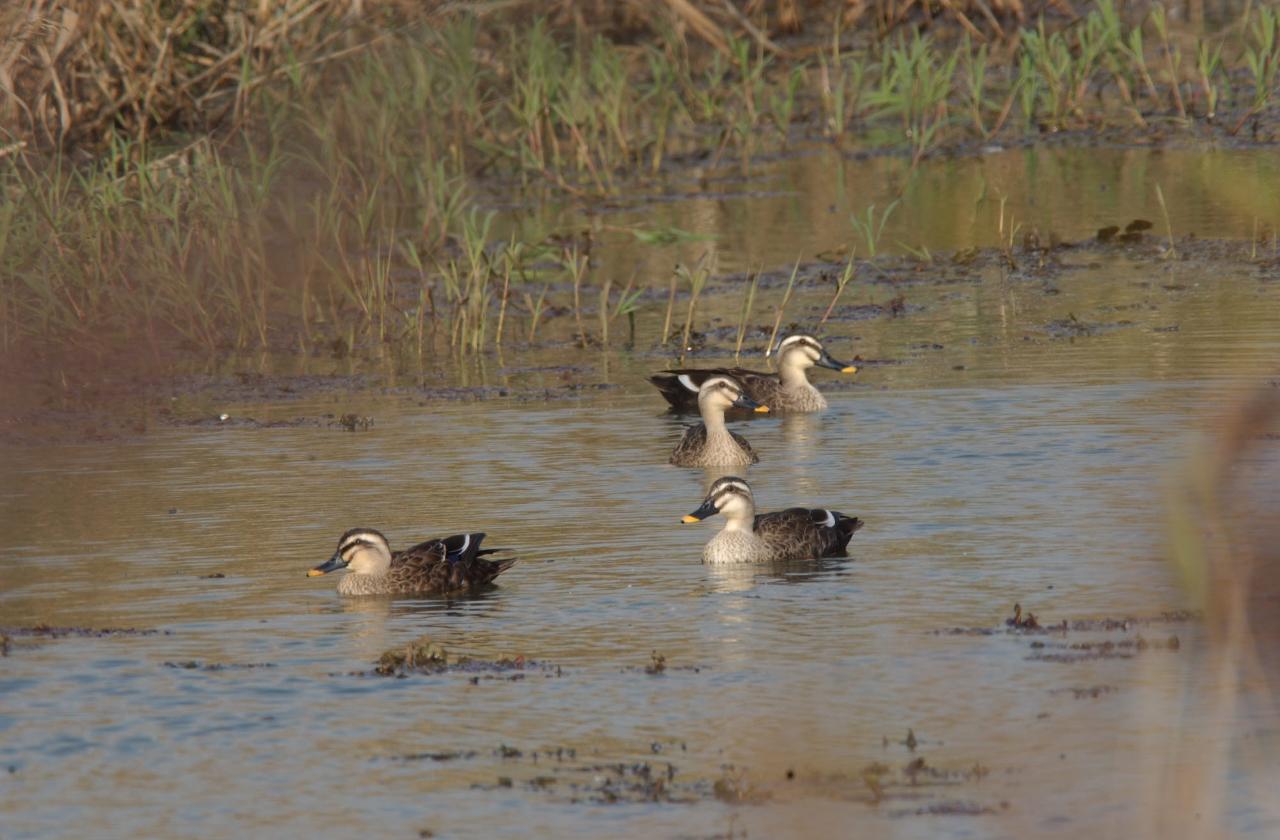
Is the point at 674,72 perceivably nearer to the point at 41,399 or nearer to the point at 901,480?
the point at 41,399

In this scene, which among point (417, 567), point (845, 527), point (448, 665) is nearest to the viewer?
point (448, 665)

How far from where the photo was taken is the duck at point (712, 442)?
13.0m

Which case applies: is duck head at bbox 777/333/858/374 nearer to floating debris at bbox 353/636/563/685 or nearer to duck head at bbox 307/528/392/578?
duck head at bbox 307/528/392/578

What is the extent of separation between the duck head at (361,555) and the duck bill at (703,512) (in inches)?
64.1

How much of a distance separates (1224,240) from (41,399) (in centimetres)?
1117

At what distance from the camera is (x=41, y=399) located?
1575 cm

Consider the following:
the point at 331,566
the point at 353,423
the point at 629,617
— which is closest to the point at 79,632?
the point at 331,566

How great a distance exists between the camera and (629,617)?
9078 mm

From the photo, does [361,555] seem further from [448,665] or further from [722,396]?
[722,396]

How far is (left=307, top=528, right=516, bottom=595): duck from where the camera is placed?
9.99 m

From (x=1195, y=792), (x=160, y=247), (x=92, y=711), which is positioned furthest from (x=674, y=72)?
(x=1195, y=792)

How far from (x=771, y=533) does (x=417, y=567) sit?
1.78 meters

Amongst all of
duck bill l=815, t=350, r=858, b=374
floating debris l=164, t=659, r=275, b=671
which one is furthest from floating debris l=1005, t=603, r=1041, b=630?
duck bill l=815, t=350, r=858, b=374

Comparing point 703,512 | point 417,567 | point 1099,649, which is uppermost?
point 703,512
